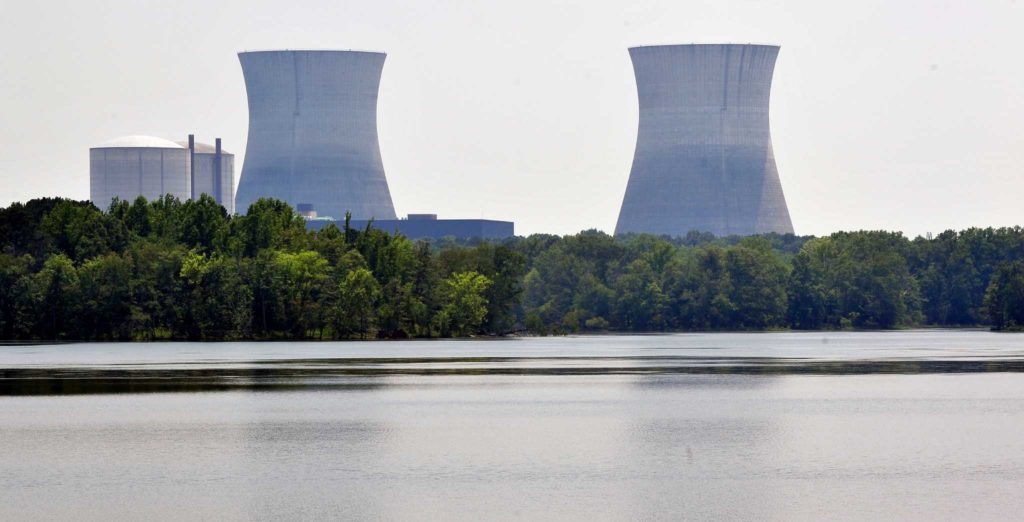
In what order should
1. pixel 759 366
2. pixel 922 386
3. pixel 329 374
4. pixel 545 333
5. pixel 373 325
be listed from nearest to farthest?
pixel 922 386 → pixel 329 374 → pixel 759 366 → pixel 373 325 → pixel 545 333

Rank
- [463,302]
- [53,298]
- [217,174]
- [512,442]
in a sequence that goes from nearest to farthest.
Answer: [512,442]
[53,298]
[463,302]
[217,174]

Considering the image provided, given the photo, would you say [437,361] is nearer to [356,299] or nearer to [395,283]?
[356,299]

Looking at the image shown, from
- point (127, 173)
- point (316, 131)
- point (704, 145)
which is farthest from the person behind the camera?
A: point (127, 173)

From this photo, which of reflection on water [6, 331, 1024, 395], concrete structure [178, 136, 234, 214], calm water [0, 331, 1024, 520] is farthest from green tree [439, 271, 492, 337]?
concrete structure [178, 136, 234, 214]

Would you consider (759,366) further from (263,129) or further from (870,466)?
(263,129)

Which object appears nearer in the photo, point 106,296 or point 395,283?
point 106,296

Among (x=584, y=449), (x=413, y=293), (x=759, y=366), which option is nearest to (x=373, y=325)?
(x=413, y=293)

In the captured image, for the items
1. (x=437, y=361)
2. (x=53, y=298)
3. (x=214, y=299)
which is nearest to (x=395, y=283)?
(x=214, y=299)

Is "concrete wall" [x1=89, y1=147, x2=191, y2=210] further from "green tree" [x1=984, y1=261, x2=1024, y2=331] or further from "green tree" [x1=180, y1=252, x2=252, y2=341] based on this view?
"green tree" [x1=984, y1=261, x2=1024, y2=331]
